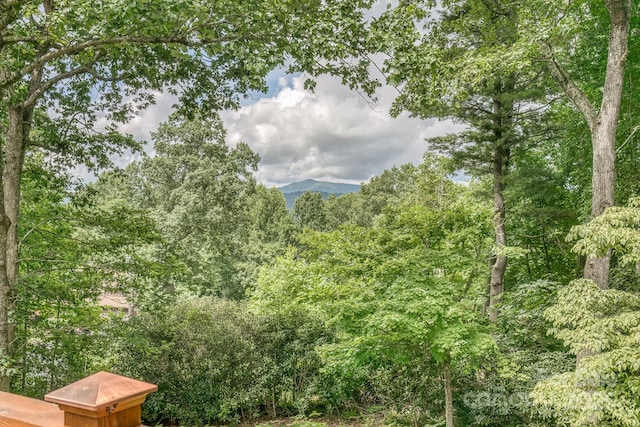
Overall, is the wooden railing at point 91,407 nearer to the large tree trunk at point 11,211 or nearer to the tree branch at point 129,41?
the tree branch at point 129,41

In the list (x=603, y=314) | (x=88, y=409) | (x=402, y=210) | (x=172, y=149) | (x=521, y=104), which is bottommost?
(x=603, y=314)

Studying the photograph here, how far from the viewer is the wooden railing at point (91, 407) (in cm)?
70

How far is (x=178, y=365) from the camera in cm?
Result: 636

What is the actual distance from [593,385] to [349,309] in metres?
A: 2.75

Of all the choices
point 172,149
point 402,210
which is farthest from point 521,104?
point 172,149

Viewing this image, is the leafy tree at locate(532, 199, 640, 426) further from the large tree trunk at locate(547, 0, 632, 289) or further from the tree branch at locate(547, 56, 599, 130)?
the tree branch at locate(547, 56, 599, 130)

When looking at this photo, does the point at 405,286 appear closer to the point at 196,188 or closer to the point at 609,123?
the point at 609,123

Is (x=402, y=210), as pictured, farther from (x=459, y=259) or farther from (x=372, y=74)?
(x=372, y=74)

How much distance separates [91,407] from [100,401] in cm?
2

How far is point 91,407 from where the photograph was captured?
0.69 m

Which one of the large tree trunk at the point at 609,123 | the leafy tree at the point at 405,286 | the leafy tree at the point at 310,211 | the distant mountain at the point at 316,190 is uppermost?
the distant mountain at the point at 316,190

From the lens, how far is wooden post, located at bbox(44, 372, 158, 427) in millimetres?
701

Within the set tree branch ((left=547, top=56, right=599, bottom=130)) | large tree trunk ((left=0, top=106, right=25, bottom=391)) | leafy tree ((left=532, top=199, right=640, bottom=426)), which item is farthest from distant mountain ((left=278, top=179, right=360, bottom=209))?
leafy tree ((left=532, top=199, right=640, bottom=426))

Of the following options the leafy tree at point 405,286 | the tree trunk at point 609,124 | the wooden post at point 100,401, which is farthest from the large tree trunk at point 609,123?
the wooden post at point 100,401
